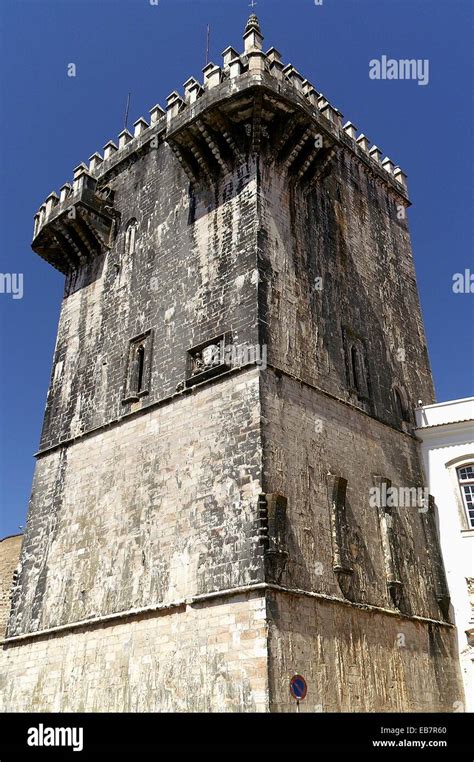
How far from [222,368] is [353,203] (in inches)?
363

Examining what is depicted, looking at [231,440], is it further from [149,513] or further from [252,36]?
[252,36]

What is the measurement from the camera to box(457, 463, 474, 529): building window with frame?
1831 centimetres

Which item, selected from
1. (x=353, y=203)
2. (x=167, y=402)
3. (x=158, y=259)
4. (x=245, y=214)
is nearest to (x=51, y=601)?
(x=167, y=402)

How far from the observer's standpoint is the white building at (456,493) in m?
17.1

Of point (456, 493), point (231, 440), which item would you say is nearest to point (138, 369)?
point (231, 440)

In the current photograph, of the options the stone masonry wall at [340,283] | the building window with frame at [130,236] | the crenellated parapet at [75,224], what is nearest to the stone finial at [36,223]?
the crenellated parapet at [75,224]

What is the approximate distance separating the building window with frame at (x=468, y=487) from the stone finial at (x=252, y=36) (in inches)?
505

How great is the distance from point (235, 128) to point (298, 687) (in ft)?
44.0

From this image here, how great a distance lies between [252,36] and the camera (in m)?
18.0

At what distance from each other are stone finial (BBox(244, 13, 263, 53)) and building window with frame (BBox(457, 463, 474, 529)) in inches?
505

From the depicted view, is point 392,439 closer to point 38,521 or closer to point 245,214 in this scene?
point 245,214

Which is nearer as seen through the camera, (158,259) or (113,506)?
(113,506)

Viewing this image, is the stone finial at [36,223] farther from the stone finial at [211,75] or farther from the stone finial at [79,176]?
the stone finial at [211,75]

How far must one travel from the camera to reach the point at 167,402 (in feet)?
53.7
